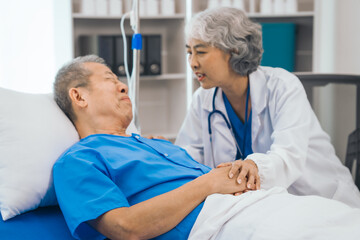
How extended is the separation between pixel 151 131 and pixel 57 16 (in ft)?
3.75

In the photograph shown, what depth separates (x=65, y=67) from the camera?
1.61 meters

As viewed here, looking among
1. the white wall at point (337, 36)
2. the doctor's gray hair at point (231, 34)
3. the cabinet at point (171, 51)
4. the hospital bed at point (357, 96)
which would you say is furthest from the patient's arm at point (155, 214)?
the white wall at point (337, 36)

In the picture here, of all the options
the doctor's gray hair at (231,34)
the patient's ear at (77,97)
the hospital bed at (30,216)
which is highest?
the doctor's gray hair at (231,34)

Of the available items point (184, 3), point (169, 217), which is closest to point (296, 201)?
point (169, 217)

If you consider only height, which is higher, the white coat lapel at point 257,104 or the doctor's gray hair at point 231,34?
the doctor's gray hair at point 231,34

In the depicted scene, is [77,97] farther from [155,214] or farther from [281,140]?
[281,140]

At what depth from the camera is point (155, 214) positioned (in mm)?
1162

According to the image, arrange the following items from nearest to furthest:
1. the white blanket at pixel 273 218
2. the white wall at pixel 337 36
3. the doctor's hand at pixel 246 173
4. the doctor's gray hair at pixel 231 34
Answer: the white blanket at pixel 273 218, the doctor's hand at pixel 246 173, the doctor's gray hair at pixel 231 34, the white wall at pixel 337 36

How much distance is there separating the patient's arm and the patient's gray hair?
539mm

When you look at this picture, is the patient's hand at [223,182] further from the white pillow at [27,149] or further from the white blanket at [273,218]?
the white pillow at [27,149]

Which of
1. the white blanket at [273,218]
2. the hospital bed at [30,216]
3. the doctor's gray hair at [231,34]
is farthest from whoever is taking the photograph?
the doctor's gray hair at [231,34]

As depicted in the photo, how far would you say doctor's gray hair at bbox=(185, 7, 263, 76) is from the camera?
1833mm

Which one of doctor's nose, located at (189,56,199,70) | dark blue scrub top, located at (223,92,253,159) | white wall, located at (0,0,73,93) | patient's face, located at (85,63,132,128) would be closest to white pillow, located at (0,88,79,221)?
patient's face, located at (85,63,132,128)

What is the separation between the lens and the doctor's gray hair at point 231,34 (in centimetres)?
183
